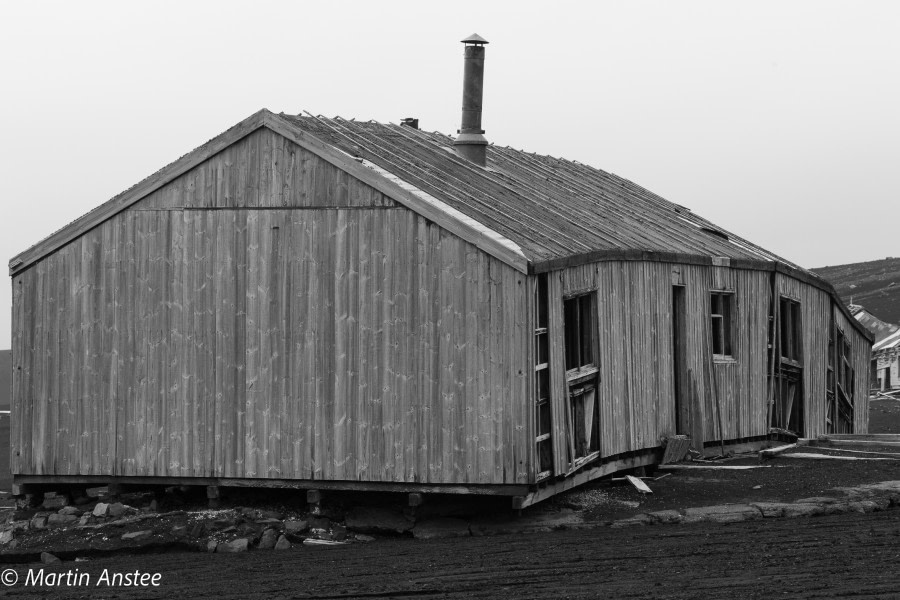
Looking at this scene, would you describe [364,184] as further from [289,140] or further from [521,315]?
[521,315]

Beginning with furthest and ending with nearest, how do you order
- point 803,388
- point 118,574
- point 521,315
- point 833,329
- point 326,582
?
point 833,329
point 803,388
point 521,315
point 118,574
point 326,582

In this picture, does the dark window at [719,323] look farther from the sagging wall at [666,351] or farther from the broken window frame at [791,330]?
the broken window frame at [791,330]

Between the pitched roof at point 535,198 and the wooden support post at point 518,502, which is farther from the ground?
the pitched roof at point 535,198

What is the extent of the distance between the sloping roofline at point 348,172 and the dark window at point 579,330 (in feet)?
1.95

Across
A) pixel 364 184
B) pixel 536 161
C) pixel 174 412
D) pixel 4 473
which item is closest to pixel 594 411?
pixel 364 184

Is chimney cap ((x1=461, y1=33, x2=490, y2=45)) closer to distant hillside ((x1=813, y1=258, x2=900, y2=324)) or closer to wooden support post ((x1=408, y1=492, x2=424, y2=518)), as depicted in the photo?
wooden support post ((x1=408, y1=492, x2=424, y2=518))

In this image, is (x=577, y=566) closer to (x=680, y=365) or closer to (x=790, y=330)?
(x=680, y=365)

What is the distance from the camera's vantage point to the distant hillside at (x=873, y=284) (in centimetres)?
6469

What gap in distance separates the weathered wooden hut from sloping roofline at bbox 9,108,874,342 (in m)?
0.03

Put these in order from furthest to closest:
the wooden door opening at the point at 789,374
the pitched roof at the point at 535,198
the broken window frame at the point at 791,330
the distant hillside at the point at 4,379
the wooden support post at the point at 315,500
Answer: the distant hillside at the point at 4,379
the broken window frame at the point at 791,330
the wooden door opening at the point at 789,374
the pitched roof at the point at 535,198
the wooden support post at the point at 315,500

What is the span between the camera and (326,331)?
17.2m

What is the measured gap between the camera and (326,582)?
43.3ft

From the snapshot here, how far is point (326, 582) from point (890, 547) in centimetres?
540

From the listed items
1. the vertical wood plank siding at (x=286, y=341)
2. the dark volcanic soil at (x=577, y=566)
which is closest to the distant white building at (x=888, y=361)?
the vertical wood plank siding at (x=286, y=341)
